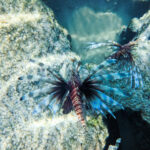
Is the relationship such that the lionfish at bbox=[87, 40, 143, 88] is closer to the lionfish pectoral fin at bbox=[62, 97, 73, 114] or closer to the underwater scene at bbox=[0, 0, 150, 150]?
the underwater scene at bbox=[0, 0, 150, 150]

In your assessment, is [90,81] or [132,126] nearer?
[90,81]

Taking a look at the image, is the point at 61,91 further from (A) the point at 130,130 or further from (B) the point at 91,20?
(B) the point at 91,20

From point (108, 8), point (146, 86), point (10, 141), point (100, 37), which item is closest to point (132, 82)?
point (146, 86)

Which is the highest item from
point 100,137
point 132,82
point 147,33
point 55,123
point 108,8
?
point 108,8

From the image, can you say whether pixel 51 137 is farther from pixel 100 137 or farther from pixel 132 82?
pixel 132 82

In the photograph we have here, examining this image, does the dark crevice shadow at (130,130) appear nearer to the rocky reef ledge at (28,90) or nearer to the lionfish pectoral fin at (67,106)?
the rocky reef ledge at (28,90)

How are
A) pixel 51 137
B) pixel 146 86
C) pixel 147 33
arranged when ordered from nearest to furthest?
pixel 51 137 < pixel 146 86 < pixel 147 33

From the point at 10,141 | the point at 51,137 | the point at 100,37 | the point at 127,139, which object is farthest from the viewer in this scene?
the point at 100,37

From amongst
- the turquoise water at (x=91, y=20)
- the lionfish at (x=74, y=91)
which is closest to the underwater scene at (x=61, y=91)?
the lionfish at (x=74, y=91)

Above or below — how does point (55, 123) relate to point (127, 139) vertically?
above
